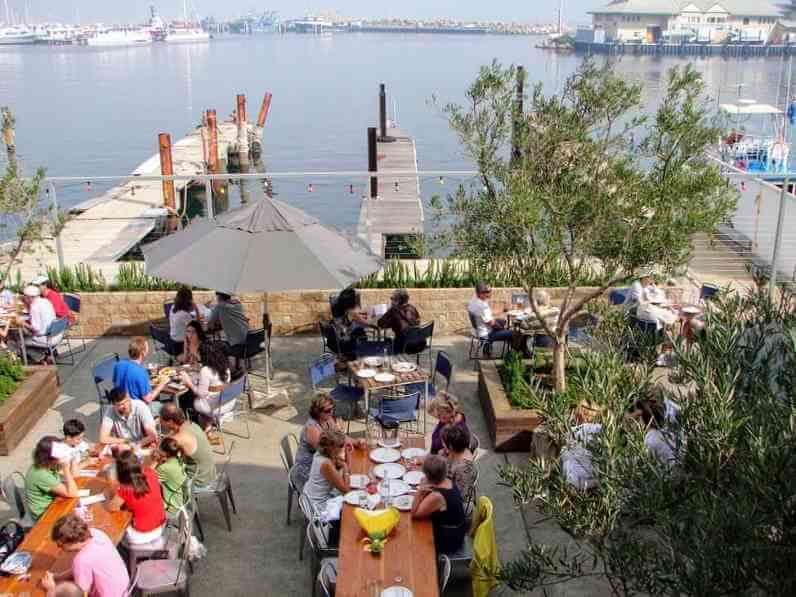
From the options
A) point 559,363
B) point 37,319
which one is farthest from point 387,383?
point 37,319

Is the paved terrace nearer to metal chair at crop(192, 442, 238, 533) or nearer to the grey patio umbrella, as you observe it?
metal chair at crop(192, 442, 238, 533)

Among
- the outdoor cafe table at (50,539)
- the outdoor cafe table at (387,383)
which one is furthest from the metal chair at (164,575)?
the outdoor cafe table at (387,383)

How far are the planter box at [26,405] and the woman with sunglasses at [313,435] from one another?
349 cm

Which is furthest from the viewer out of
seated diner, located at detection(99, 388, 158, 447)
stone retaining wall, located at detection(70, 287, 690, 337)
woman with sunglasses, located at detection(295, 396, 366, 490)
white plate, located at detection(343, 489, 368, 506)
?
stone retaining wall, located at detection(70, 287, 690, 337)

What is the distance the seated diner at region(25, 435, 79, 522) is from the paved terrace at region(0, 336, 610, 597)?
1290 mm

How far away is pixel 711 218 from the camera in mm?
7234

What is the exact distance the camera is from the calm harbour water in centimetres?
4428

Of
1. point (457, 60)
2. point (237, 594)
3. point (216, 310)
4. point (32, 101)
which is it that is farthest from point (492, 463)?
point (457, 60)

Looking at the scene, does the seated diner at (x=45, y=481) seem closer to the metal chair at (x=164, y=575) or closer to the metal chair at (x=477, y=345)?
the metal chair at (x=164, y=575)

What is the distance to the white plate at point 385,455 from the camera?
22.7 feet

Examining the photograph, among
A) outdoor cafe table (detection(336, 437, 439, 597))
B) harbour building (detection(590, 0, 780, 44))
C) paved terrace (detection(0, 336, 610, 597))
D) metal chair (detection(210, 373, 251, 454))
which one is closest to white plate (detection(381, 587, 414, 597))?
outdoor cafe table (detection(336, 437, 439, 597))

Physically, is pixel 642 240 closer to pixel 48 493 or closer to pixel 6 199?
pixel 48 493

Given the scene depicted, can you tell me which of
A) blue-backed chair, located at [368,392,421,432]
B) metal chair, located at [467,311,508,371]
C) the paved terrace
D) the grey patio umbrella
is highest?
the grey patio umbrella

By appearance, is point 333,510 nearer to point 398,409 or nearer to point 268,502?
point 268,502
